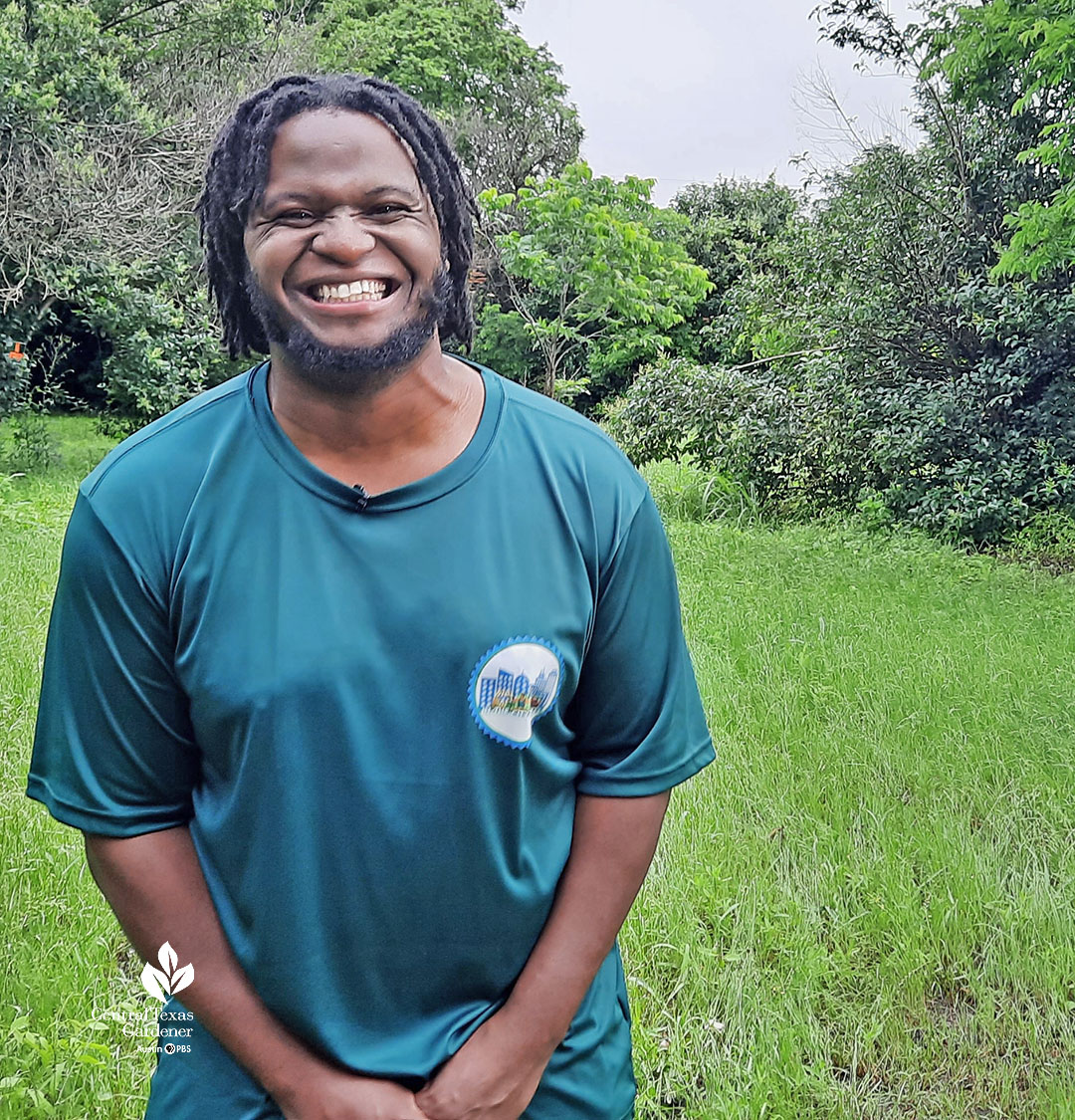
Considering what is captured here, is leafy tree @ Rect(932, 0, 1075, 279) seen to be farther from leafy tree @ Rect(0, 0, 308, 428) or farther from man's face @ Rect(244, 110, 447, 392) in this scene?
leafy tree @ Rect(0, 0, 308, 428)

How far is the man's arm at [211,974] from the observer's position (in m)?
1.08

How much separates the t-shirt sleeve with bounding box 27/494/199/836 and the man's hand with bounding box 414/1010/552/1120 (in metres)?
0.39

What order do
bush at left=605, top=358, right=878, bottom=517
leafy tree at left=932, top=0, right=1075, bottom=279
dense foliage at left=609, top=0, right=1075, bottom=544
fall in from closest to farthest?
leafy tree at left=932, top=0, right=1075, bottom=279 < dense foliage at left=609, top=0, right=1075, bottom=544 < bush at left=605, top=358, right=878, bottom=517

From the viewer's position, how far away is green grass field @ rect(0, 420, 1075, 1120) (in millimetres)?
2145

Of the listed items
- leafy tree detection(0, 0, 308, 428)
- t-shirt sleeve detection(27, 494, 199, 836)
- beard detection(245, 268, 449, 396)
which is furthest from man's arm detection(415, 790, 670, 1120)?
leafy tree detection(0, 0, 308, 428)

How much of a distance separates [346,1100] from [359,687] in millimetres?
421

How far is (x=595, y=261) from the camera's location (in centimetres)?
1308

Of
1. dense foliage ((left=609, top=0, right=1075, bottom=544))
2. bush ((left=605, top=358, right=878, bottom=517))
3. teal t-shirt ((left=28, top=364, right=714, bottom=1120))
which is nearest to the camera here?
teal t-shirt ((left=28, top=364, right=714, bottom=1120))

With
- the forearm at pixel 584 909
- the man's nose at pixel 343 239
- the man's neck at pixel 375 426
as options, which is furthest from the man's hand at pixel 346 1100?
the man's nose at pixel 343 239

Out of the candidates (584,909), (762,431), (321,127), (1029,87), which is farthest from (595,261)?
(584,909)

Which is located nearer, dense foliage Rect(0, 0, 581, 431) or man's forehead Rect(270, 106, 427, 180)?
man's forehead Rect(270, 106, 427, 180)

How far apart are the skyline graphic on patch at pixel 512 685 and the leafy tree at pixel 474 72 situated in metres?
16.5

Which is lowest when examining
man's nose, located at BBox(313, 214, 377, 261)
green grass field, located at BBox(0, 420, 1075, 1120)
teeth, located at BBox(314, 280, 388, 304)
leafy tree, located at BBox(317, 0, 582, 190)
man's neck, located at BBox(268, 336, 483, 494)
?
green grass field, located at BBox(0, 420, 1075, 1120)

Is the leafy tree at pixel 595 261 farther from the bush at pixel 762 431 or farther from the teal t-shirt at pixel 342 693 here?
the teal t-shirt at pixel 342 693
